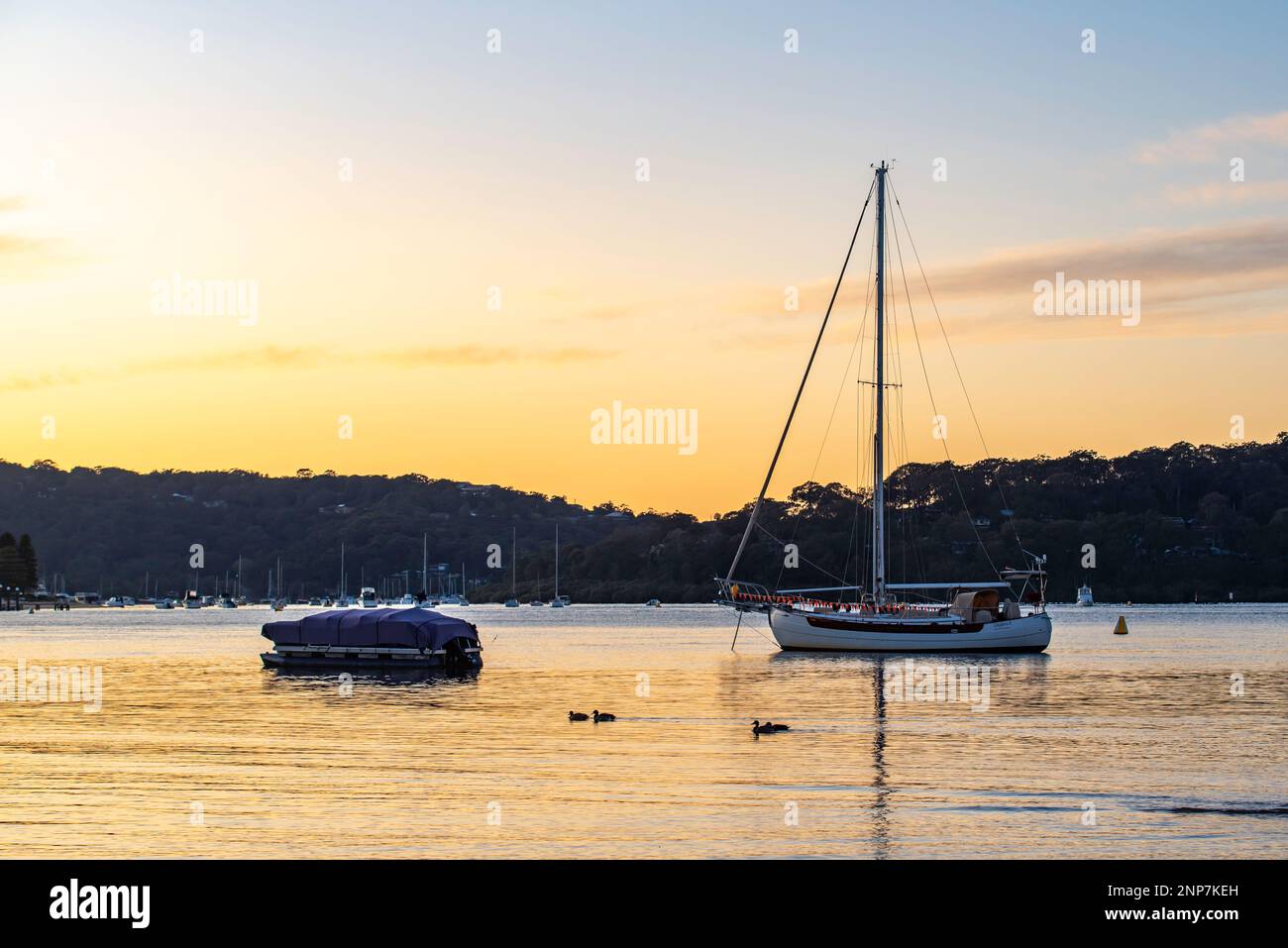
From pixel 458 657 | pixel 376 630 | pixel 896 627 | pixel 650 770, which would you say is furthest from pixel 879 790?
pixel 896 627

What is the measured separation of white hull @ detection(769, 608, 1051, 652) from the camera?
300ft

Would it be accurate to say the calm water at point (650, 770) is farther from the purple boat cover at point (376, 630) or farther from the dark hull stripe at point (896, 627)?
the dark hull stripe at point (896, 627)

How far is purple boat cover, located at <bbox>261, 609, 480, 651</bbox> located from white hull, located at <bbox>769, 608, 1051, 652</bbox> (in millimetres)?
22979

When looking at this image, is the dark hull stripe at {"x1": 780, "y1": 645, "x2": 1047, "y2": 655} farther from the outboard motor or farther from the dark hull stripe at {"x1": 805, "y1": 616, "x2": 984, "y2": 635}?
the outboard motor

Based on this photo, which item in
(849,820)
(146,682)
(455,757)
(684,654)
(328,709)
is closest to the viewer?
(849,820)

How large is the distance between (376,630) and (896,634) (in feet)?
110

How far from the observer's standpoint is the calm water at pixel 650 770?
90.7ft

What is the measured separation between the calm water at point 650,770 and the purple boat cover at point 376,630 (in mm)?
6761

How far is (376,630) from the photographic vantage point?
8569cm
